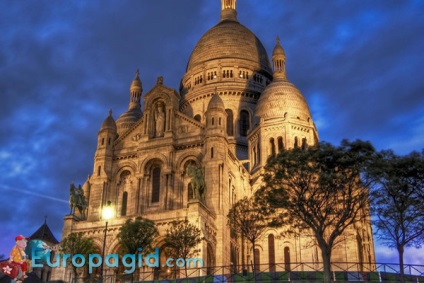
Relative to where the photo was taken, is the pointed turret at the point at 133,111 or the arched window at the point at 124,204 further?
the pointed turret at the point at 133,111

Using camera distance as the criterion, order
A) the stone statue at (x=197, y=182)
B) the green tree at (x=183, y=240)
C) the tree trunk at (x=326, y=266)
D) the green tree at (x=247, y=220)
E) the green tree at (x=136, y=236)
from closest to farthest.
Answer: the tree trunk at (x=326, y=266)
the green tree at (x=136, y=236)
the green tree at (x=183, y=240)
the green tree at (x=247, y=220)
the stone statue at (x=197, y=182)

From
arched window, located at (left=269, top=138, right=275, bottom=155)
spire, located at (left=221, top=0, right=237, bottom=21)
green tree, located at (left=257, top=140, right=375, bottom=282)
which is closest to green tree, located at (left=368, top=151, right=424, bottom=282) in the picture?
green tree, located at (left=257, top=140, right=375, bottom=282)

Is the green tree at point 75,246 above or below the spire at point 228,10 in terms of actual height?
below

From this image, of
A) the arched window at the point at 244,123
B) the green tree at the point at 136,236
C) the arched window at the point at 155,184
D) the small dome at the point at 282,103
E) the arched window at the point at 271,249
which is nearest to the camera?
the green tree at the point at 136,236

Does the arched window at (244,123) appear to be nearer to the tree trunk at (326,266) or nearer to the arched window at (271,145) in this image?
the arched window at (271,145)

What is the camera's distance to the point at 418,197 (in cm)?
3725

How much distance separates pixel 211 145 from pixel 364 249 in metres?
22.6

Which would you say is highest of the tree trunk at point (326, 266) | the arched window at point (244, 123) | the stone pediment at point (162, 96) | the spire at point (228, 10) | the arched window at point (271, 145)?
the spire at point (228, 10)

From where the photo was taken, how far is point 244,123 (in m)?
77.6

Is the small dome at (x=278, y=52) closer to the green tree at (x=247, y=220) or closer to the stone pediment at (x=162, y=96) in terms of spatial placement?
the stone pediment at (x=162, y=96)

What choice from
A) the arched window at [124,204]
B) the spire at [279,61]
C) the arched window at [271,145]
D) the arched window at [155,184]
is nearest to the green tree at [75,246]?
the arched window at [124,204]

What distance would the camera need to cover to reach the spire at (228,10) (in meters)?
96.4

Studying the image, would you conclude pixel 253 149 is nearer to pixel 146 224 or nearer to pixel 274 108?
pixel 274 108

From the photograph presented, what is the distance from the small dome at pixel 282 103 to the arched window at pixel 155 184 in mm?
18936
